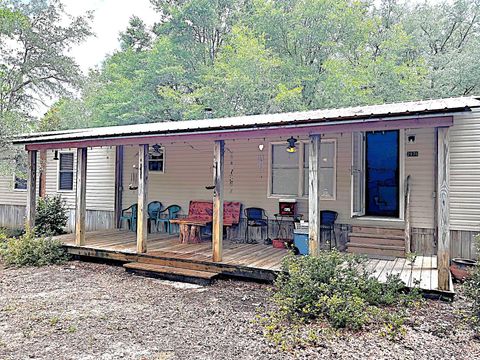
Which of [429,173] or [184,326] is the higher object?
[429,173]

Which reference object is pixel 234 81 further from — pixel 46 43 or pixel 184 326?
pixel 184 326

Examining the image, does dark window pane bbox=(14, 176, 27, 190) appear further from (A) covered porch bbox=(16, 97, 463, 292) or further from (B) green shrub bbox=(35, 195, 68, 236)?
(A) covered porch bbox=(16, 97, 463, 292)

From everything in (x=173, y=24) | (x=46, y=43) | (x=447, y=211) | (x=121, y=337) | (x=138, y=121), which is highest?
(x=173, y=24)

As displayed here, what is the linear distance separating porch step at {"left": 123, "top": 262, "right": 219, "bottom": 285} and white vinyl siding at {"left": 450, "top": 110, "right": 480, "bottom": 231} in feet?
14.0

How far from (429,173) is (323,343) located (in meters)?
4.32

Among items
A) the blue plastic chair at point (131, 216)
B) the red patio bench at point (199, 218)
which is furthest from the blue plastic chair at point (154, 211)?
the red patio bench at point (199, 218)

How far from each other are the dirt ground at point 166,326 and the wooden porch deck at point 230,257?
280 mm

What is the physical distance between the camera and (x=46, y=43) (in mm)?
14648

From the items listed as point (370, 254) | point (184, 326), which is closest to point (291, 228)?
point (370, 254)

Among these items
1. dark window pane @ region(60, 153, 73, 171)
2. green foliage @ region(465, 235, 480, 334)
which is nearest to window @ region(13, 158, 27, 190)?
dark window pane @ region(60, 153, 73, 171)

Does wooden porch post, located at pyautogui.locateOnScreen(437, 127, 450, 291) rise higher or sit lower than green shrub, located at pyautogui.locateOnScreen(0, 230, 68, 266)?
higher

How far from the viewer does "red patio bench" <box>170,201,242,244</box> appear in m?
7.87

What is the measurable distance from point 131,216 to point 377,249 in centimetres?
600

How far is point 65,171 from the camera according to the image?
11.1 metres
